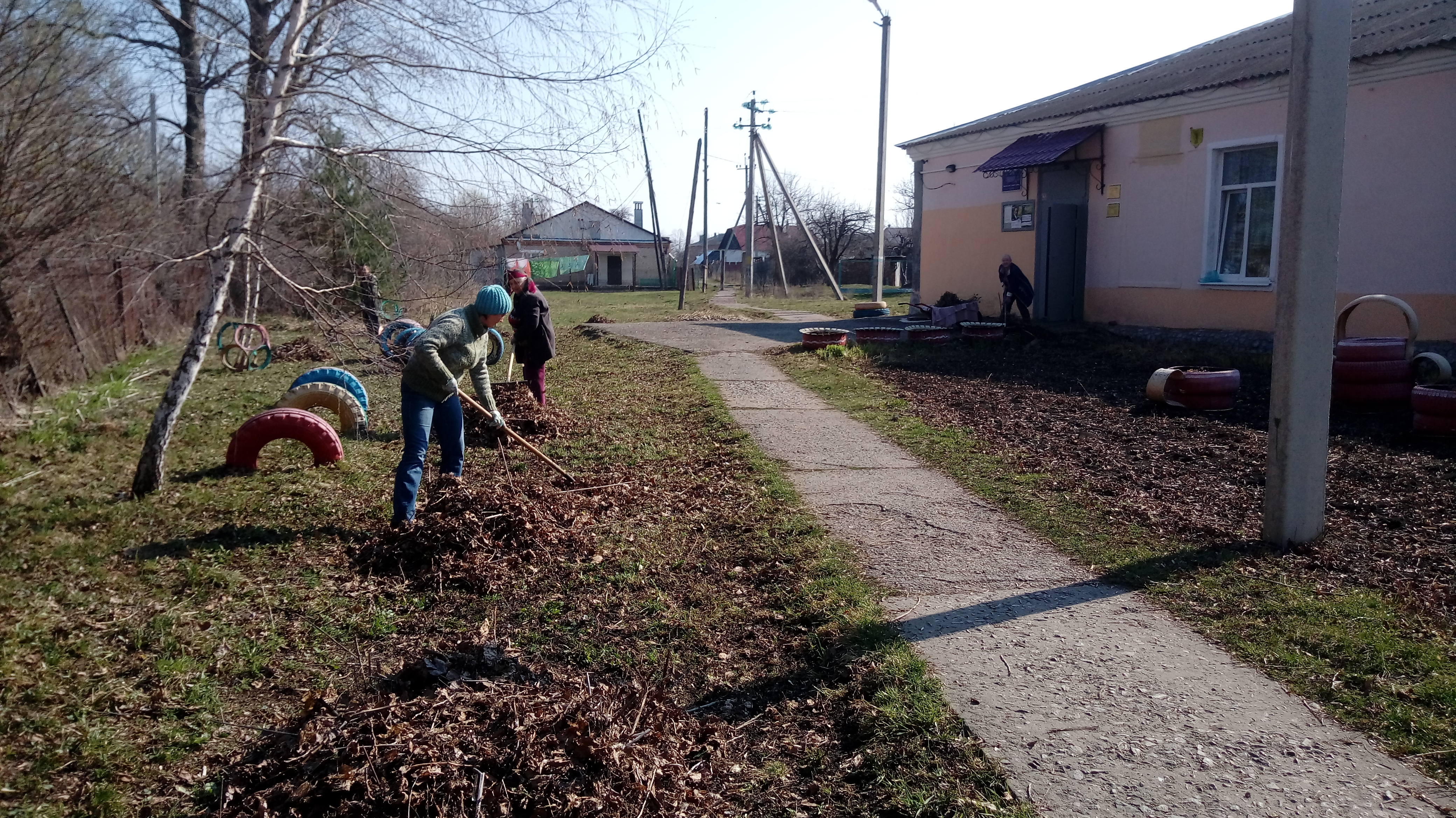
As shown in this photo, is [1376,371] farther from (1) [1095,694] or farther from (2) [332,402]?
(2) [332,402]

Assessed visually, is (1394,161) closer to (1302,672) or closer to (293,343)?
(1302,672)

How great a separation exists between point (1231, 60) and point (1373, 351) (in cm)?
829

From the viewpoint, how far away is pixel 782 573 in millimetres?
5484

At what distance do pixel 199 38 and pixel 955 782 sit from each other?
257 inches

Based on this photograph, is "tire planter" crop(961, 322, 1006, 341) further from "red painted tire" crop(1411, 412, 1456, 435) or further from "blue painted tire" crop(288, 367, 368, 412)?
"blue painted tire" crop(288, 367, 368, 412)

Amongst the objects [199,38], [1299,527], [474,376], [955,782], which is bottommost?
[955,782]

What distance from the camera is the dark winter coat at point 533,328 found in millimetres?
9875

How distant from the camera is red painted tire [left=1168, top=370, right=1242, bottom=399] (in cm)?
958

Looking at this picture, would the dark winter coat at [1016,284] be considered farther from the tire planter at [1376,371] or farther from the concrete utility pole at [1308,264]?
the concrete utility pole at [1308,264]

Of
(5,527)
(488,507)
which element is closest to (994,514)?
(488,507)

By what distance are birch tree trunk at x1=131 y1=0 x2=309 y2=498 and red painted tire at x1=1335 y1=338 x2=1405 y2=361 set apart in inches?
372

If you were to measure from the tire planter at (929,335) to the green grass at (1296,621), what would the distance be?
9281 mm

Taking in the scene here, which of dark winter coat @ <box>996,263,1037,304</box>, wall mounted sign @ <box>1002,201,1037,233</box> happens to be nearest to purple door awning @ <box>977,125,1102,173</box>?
wall mounted sign @ <box>1002,201,1037,233</box>

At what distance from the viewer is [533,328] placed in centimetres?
991
